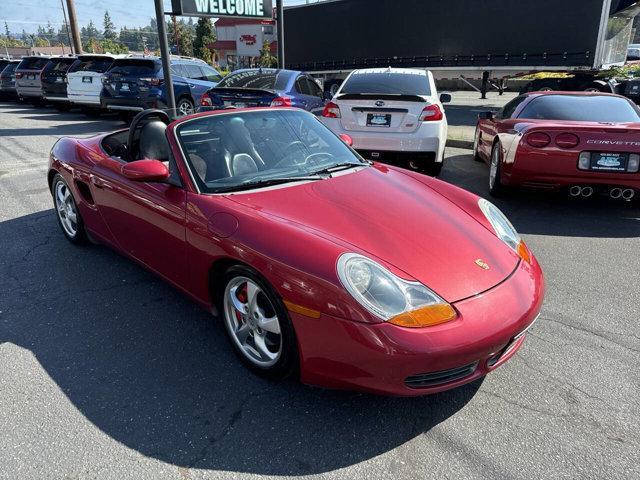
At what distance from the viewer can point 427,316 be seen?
2.06 metres

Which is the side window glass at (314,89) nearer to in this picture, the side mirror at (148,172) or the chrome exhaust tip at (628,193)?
the chrome exhaust tip at (628,193)

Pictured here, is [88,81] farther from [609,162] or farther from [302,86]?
[609,162]

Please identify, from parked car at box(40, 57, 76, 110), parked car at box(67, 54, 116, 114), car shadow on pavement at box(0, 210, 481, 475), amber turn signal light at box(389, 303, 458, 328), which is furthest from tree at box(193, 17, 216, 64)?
amber turn signal light at box(389, 303, 458, 328)

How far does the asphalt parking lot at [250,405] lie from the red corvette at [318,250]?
0.25 m

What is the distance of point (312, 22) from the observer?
1988 centimetres

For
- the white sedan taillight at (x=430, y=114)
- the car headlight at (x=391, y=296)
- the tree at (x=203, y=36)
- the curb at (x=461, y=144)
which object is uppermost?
the tree at (x=203, y=36)

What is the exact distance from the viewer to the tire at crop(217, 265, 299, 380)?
230 centimetres

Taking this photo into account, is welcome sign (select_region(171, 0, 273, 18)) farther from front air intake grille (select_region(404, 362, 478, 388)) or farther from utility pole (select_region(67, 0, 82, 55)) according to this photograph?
utility pole (select_region(67, 0, 82, 55))

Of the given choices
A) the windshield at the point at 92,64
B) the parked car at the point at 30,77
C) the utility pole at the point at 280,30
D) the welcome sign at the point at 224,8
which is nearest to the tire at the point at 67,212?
the welcome sign at the point at 224,8

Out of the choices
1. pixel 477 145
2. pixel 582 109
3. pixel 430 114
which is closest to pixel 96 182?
pixel 430 114

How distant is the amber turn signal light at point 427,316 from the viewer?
6.66 ft

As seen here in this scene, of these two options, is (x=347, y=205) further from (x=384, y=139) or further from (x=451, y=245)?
(x=384, y=139)

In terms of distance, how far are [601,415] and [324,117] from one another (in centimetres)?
531

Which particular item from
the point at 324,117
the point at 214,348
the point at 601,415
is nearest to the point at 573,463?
the point at 601,415
